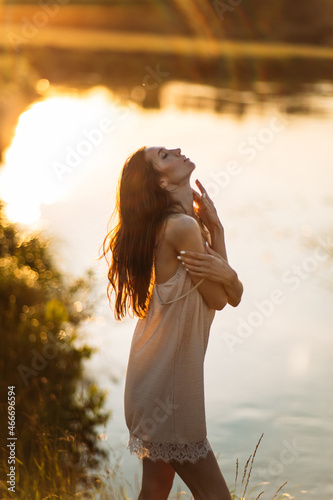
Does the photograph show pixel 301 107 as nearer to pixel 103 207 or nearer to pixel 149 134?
pixel 149 134

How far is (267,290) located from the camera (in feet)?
27.3

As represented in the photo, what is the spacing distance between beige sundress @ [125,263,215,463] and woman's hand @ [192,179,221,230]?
0.80 feet

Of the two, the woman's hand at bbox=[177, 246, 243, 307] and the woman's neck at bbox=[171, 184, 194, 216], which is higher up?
the woman's neck at bbox=[171, 184, 194, 216]

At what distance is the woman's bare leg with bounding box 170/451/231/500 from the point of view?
2.10 meters

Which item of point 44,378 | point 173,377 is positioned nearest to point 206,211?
point 173,377

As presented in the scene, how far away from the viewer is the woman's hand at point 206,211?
2330 mm

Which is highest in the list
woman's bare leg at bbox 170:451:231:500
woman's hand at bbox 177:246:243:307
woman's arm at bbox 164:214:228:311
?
woman's arm at bbox 164:214:228:311

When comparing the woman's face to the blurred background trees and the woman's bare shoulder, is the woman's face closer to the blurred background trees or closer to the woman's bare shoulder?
the woman's bare shoulder

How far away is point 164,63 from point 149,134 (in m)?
15.6

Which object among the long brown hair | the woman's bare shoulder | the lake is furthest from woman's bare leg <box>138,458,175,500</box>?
the lake

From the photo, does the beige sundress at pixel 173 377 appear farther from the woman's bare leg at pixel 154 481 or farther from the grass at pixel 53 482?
the grass at pixel 53 482

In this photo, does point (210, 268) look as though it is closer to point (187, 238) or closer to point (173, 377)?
point (187, 238)

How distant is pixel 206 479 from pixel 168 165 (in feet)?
3.17

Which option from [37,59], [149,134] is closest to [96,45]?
[37,59]
